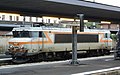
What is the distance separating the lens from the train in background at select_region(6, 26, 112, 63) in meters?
26.0

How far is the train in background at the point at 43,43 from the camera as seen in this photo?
26031 millimetres

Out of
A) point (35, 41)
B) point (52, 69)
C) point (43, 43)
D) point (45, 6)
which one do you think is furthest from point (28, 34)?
point (52, 69)

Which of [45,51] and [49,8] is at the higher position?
[49,8]

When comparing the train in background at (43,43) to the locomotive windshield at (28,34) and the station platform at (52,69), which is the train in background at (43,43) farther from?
the station platform at (52,69)

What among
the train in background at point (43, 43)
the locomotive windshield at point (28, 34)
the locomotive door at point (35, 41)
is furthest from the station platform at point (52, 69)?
the locomotive windshield at point (28, 34)

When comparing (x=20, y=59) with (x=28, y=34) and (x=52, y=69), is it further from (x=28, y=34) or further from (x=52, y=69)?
(x=52, y=69)

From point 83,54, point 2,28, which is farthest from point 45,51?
point 2,28

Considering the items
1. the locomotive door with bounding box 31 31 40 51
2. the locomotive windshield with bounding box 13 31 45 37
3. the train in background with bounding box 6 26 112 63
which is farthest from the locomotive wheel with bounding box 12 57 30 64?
the locomotive windshield with bounding box 13 31 45 37

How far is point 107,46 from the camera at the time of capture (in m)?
35.4

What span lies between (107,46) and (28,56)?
12.1 metres

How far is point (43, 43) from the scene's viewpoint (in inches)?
1071

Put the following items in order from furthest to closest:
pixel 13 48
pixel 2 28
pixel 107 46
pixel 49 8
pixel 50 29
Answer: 1. pixel 2 28
2. pixel 107 46
3. pixel 50 29
4. pixel 13 48
5. pixel 49 8

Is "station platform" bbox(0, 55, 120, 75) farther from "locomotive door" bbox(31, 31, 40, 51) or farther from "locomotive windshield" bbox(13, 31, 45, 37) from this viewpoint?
"locomotive windshield" bbox(13, 31, 45, 37)

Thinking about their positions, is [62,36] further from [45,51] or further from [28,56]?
[28,56]
